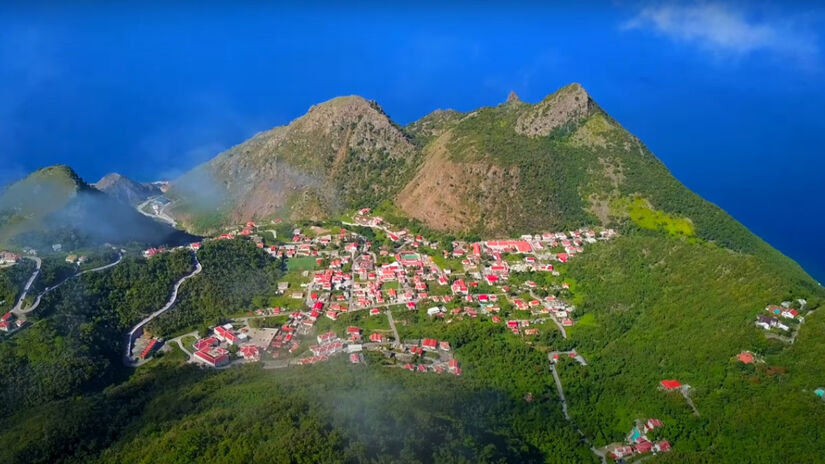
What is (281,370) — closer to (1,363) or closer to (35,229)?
(1,363)

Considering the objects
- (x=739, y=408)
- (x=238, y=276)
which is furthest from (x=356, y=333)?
(x=739, y=408)

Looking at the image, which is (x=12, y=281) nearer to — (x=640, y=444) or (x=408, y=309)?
(x=408, y=309)

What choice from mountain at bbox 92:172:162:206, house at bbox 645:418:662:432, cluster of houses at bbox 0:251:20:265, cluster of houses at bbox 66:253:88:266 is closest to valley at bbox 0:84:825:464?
house at bbox 645:418:662:432

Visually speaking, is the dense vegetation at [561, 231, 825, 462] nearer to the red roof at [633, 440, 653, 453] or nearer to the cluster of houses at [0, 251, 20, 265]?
the red roof at [633, 440, 653, 453]

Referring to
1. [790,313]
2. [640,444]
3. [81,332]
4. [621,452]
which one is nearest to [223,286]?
[81,332]

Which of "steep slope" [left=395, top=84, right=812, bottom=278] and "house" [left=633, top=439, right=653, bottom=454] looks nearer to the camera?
"house" [left=633, top=439, right=653, bottom=454]

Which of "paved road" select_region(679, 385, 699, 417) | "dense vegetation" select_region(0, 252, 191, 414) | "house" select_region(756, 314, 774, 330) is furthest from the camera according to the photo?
"house" select_region(756, 314, 774, 330)
